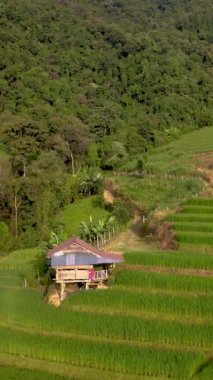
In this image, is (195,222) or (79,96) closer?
(195,222)

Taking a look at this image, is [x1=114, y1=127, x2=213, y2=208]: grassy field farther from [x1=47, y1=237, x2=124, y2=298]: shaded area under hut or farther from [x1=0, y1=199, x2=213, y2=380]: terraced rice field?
[x1=47, y1=237, x2=124, y2=298]: shaded area under hut

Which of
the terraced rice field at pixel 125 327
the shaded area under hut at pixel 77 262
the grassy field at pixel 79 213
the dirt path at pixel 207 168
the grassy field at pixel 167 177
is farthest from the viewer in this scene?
the grassy field at pixel 79 213

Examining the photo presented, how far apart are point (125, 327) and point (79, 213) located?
82.8 feet

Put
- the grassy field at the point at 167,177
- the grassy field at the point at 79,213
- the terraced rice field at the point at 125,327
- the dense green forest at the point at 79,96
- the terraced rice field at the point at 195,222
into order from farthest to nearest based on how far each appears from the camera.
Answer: the dense green forest at the point at 79,96 → the grassy field at the point at 79,213 → the grassy field at the point at 167,177 → the terraced rice field at the point at 195,222 → the terraced rice field at the point at 125,327

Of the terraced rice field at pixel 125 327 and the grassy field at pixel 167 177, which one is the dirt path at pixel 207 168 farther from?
the terraced rice field at pixel 125 327

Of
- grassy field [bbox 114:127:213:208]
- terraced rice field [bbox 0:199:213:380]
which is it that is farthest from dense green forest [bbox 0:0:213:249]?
terraced rice field [bbox 0:199:213:380]

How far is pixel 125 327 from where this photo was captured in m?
22.9

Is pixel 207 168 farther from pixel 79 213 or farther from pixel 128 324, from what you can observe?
pixel 128 324

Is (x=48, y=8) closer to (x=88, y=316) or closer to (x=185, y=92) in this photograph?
(x=185, y=92)

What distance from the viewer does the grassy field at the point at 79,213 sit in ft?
146

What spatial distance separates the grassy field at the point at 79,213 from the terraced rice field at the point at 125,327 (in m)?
15.6

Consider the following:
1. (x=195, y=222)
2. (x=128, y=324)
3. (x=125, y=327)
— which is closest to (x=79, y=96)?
(x=195, y=222)

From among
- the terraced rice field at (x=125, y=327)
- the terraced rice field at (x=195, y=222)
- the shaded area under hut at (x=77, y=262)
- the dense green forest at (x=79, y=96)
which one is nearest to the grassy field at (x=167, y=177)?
the terraced rice field at (x=195, y=222)

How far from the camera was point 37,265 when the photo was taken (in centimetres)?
3156
